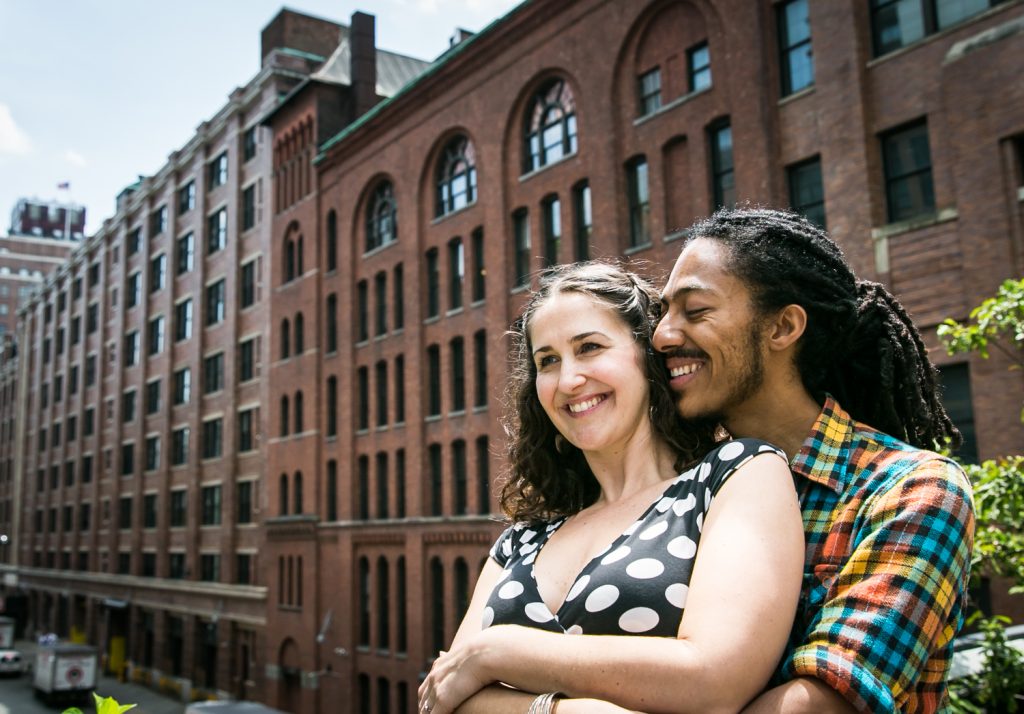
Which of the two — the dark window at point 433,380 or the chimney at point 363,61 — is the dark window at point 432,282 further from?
the chimney at point 363,61

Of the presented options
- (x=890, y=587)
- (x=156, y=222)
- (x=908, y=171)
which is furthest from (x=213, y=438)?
(x=890, y=587)

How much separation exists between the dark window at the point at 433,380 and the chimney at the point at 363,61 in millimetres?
12947

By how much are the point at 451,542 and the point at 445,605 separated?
1955 mm

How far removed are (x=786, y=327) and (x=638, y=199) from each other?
24433 mm

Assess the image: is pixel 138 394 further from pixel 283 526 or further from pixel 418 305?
pixel 418 305

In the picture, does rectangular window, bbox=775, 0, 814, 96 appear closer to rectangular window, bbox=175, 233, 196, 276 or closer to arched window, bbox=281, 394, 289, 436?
arched window, bbox=281, 394, 289, 436

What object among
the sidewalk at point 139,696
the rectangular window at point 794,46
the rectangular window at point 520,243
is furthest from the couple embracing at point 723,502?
the sidewalk at point 139,696

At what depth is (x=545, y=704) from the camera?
2.59 m

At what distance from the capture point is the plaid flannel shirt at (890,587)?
2.35 m

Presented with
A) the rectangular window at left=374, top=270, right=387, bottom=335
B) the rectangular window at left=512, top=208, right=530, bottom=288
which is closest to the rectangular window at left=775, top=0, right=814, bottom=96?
the rectangular window at left=512, top=208, right=530, bottom=288

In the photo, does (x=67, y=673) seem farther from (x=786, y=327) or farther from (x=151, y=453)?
(x=786, y=327)

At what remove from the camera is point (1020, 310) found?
410 inches

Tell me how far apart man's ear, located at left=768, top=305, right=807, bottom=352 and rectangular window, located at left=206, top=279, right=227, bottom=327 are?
48.3 meters

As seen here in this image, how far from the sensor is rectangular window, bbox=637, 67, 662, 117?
26.3 metres
